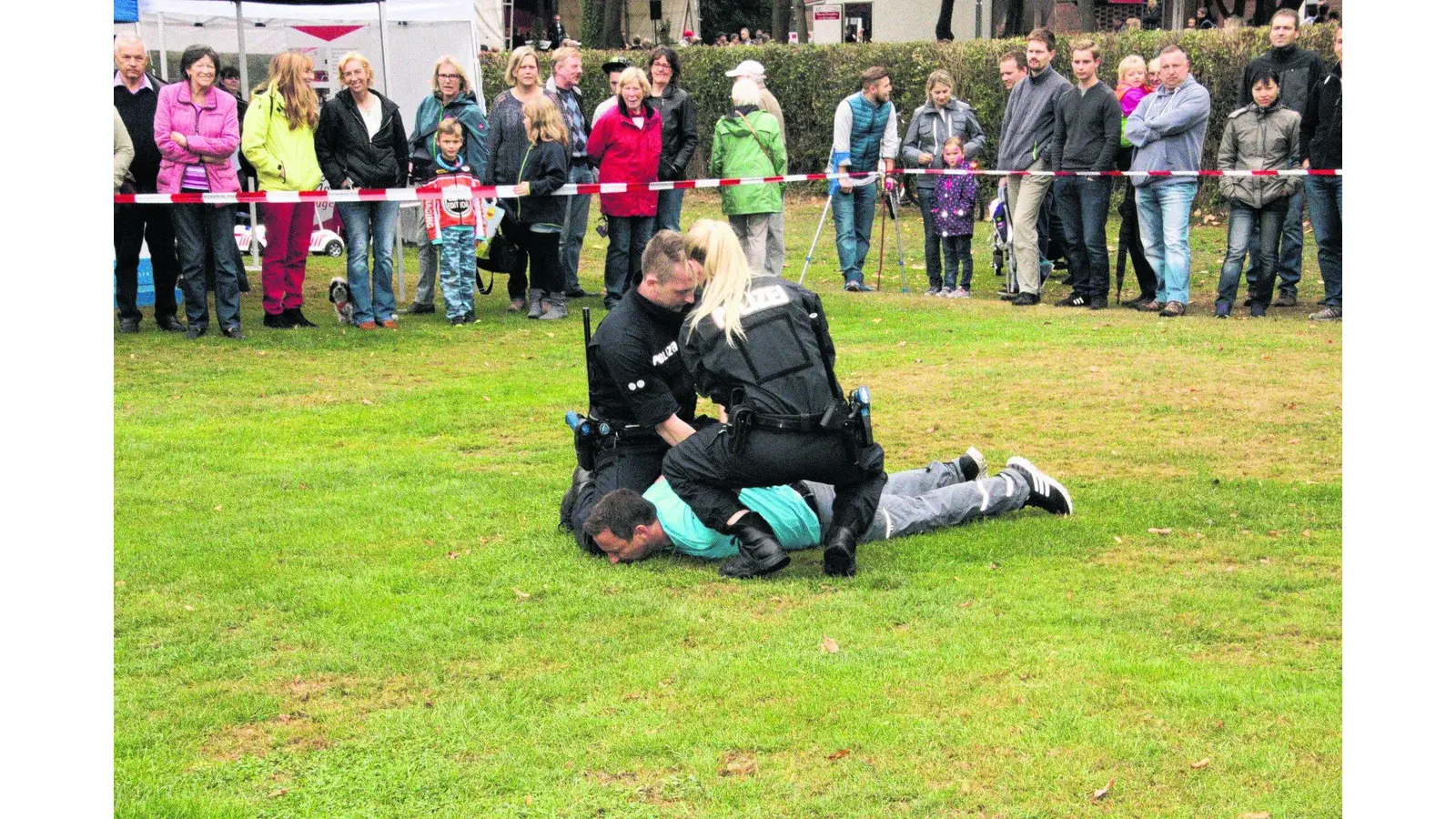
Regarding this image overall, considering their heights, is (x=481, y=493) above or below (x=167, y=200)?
below

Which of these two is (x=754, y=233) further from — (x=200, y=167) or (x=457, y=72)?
(x=200, y=167)

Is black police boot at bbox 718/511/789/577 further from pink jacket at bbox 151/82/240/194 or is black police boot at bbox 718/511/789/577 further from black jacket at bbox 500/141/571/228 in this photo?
black jacket at bbox 500/141/571/228

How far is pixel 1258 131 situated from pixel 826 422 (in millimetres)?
8619

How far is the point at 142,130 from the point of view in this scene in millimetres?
12664

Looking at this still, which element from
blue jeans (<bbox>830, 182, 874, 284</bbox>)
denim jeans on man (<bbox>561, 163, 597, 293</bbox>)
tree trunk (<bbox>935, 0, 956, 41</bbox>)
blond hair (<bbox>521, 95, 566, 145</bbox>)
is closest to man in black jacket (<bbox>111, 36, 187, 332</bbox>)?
blond hair (<bbox>521, 95, 566, 145</bbox>)

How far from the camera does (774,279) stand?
6621mm

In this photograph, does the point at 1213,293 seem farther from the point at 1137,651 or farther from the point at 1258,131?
the point at 1137,651

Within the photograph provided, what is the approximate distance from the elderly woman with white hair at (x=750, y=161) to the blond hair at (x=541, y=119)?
6.01ft

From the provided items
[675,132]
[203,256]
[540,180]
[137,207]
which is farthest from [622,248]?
[137,207]

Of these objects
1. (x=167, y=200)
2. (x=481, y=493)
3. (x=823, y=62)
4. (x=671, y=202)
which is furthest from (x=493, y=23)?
(x=481, y=493)

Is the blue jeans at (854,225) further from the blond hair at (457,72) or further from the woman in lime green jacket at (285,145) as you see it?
the woman in lime green jacket at (285,145)

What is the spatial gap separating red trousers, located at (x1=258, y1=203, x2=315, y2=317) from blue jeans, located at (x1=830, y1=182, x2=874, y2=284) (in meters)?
5.54

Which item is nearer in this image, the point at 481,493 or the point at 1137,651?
the point at 1137,651

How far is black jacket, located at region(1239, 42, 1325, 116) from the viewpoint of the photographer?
1367 centimetres
